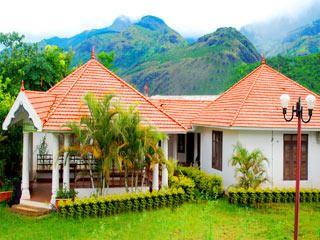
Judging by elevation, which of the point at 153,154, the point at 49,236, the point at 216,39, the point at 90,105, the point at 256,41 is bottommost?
the point at 49,236

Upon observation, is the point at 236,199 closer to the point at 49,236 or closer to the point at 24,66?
the point at 49,236

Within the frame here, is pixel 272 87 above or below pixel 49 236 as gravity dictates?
above

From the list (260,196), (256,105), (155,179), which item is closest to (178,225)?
(155,179)

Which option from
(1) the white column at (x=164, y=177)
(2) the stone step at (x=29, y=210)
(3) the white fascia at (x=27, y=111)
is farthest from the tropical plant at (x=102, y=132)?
(1) the white column at (x=164, y=177)

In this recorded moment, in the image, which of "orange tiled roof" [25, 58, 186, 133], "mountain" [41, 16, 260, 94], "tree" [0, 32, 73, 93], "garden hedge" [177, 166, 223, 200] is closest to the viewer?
"orange tiled roof" [25, 58, 186, 133]

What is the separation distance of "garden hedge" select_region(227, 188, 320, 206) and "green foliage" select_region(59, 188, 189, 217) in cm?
173

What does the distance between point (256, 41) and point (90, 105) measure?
→ 380ft

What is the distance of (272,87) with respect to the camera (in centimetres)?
1791

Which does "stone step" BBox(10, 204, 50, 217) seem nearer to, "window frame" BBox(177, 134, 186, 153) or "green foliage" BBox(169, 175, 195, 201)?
"green foliage" BBox(169, 175, 195, 201)

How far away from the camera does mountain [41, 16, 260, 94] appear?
75500mm

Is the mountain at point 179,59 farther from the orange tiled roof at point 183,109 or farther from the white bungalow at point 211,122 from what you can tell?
the white bungalow at point 211,122

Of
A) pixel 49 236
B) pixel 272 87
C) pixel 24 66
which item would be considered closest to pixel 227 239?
pixel 49 236

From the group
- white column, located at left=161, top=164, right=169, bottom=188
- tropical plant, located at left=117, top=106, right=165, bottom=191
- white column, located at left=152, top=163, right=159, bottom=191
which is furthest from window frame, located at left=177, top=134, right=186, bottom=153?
tropical plant, located at left=117, top=106, right=165, bottom=191

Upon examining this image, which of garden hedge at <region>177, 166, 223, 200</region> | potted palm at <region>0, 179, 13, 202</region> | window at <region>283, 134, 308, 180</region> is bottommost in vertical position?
potted palm at <region>0, 179, 13, 202</region>
